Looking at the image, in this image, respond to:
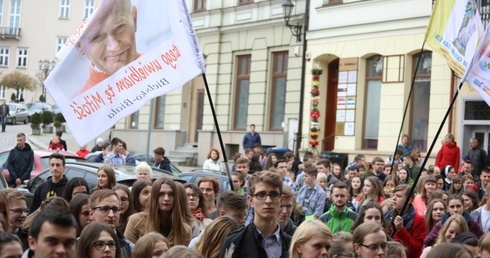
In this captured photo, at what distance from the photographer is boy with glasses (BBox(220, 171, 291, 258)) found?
21.2 feet

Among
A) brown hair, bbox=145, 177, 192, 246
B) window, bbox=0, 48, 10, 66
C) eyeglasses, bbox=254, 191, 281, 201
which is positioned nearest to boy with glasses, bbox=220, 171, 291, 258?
eyeglasses, bbox=254, 191, 281, 201

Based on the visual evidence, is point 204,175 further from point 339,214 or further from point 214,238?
point 214,238

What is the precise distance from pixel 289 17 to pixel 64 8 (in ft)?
191

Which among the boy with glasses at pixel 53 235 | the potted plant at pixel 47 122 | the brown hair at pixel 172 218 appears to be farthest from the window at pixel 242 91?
the boy with glasses at pixel 53 235

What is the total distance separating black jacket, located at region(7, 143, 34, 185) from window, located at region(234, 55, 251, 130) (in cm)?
1490

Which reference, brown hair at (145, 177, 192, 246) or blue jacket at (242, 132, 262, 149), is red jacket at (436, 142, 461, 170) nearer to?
blue jacket at (242, 132, 262, 149)

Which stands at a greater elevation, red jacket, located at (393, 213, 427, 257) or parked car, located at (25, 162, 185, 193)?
parked car, located at (25, 162, 185, 193)

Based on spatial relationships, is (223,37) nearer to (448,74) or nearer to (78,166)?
(448,74)

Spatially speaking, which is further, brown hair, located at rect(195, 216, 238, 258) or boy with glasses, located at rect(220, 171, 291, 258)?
brown hair, located at rect(195, 216, 238, 258)

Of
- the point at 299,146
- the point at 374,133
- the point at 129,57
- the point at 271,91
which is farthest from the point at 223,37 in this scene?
the point at 129,57

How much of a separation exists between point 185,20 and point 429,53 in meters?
15.5

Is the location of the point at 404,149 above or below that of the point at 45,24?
below

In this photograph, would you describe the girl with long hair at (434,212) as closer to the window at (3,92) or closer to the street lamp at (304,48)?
the street lamp at (304,48)

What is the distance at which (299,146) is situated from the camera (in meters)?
29.0
